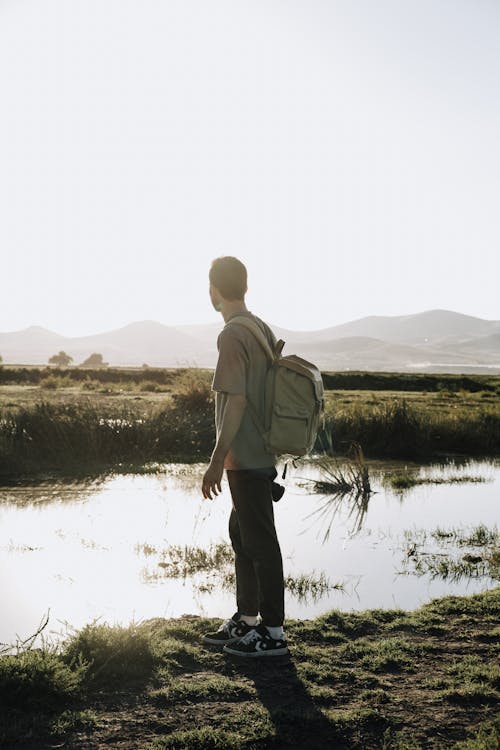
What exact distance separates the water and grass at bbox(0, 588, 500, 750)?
63 centimetres

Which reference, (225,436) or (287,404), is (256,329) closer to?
(287,404)

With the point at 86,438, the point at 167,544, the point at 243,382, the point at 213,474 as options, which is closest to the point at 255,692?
the point at 213,474

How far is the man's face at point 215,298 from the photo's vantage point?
15.1 ft

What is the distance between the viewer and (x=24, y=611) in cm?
589

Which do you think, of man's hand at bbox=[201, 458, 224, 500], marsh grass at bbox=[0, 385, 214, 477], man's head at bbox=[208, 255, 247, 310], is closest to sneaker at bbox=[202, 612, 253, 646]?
man's hand at bbox=[201, 458, 224, 500]

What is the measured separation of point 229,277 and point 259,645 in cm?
214

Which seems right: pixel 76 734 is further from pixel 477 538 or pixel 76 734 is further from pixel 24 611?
pixel 477 538

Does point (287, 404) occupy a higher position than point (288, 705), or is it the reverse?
point (287, 404)

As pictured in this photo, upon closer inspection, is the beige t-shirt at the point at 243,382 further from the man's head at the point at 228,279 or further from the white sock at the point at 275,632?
the white sock at the point at 275,632

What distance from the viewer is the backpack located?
173 inches

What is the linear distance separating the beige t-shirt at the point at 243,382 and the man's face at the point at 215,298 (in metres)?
0.16

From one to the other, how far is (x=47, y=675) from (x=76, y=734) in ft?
1.55

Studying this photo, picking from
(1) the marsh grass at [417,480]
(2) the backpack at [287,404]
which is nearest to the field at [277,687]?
(2) the backpack at [287,404]

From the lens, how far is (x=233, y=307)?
461 centimetres
